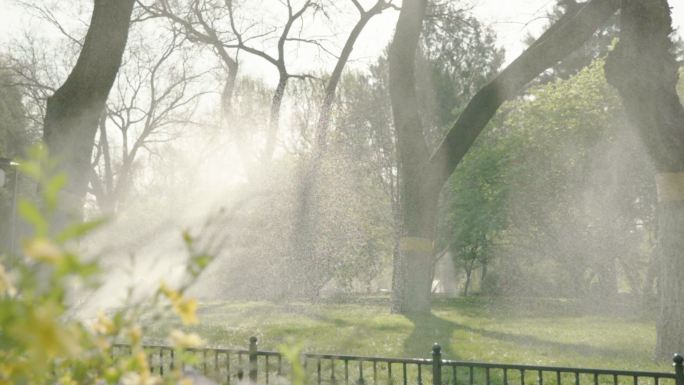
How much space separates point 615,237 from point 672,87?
1898 cm

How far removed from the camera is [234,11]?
83.3 feet

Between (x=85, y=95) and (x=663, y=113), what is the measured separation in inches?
291

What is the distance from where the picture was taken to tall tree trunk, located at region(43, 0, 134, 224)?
9.14m

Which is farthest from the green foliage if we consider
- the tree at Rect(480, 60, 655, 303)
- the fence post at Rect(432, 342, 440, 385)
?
the fence post at Rect(432, 342, 440, 385)

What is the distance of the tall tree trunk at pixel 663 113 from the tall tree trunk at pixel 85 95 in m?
6.51

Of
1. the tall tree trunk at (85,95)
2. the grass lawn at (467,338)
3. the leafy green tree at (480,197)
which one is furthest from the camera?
the leafy green tree at (480,197)

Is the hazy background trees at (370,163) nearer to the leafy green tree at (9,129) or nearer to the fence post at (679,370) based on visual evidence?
the leafy green tree at (9,129)

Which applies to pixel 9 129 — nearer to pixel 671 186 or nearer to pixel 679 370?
pixel 671 186

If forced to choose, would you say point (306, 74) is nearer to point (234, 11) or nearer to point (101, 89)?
point (234, 11)

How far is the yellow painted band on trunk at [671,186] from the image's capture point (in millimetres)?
9867

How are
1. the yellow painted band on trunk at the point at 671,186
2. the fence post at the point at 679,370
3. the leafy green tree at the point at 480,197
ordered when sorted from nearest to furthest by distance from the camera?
1. the fence post at the point at 679,370
2. the yellow painted band on trunk at the point at 671,186
3. the leafy green tree at the point at 480,197

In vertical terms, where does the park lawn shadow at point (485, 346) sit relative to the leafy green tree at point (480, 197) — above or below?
below

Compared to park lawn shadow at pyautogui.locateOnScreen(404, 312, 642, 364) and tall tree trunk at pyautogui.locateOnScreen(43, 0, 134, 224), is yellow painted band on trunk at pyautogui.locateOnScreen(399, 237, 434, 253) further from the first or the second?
tall tree trunk at pyautogui.locateOnScreen(43, 0, 134, 224)

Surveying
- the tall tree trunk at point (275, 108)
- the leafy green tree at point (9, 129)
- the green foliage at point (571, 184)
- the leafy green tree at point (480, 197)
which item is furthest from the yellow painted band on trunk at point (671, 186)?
the leafy green tree at point (9, 129)
